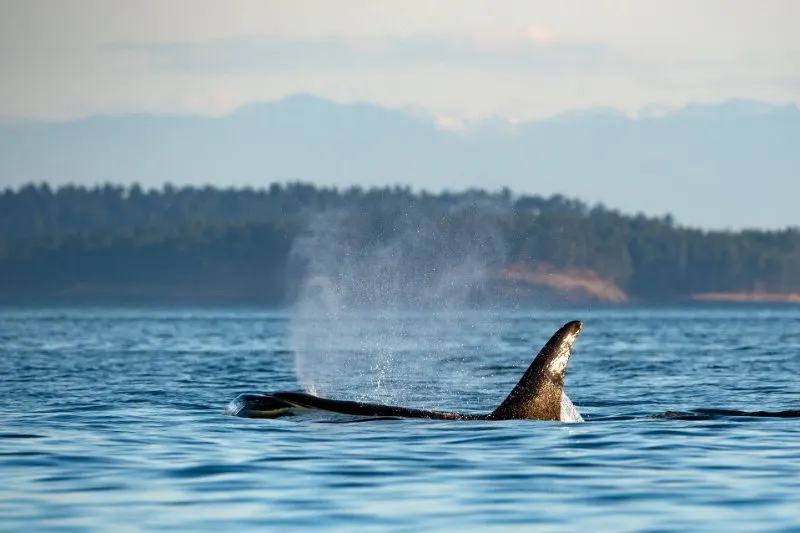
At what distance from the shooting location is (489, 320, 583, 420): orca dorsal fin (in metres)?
19.8

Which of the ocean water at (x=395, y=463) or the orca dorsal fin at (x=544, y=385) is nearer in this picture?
the ocean water at (x=395, y=463)

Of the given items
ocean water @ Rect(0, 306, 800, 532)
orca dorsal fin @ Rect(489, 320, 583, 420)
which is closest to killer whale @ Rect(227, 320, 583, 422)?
orca dorsal fin @ Rect(489, 320, 583, 420)

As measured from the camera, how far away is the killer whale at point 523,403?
19828mm

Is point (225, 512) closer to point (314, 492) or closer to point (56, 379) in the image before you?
point (314, 492)

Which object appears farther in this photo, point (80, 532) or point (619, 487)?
point (619, 487)

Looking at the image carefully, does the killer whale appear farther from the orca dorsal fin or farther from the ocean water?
the ocean water

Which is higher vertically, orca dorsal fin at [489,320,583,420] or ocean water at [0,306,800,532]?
orca dorsal fin at [489,320,583,420]

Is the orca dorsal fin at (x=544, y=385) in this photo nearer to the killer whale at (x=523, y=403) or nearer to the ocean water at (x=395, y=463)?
the killer whale at (x=523, y=403)

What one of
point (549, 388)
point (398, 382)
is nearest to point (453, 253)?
point (398, 382)

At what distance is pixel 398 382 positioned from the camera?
1335 inches

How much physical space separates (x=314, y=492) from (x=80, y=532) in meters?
2.64

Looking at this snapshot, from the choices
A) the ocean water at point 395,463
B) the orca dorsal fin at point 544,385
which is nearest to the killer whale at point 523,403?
the orca dorsal fin at point 544,385

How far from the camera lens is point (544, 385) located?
66.5 feet

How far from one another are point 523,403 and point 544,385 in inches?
15.7
